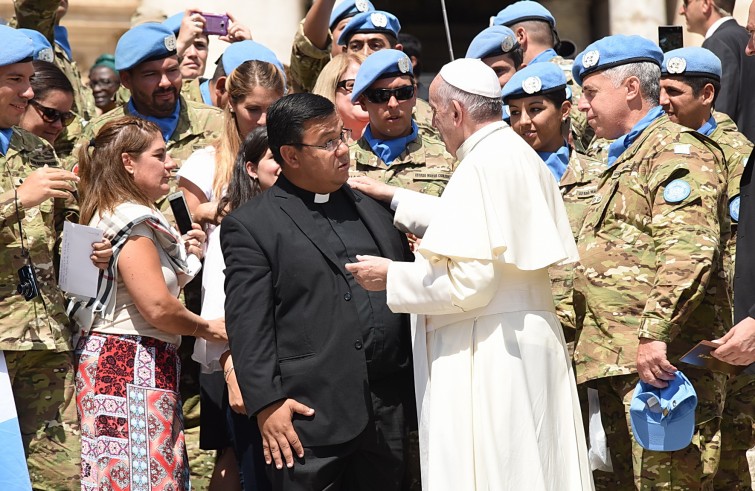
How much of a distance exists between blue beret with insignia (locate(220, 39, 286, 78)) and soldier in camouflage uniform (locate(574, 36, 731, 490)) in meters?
2.09

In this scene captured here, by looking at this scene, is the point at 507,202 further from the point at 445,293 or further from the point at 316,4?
Result: the point at 316,4

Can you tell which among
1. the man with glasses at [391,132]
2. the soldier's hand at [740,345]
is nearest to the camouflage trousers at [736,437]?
the soldier's hand at [740,345]

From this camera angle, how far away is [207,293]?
580cm

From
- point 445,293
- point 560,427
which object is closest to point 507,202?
point 445,293

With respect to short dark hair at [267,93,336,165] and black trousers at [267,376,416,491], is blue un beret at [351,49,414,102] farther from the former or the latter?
black trousers at [267,376,416,491]

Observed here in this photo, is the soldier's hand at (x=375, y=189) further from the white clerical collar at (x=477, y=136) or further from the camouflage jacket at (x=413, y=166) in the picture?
the camouflage jacket at (x=413, y=166)

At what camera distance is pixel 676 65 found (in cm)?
672

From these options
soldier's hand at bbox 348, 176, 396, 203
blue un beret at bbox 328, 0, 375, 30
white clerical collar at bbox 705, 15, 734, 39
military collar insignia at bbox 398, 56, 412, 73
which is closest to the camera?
A: soldier's hand at bbox 348, 176, 396, 203

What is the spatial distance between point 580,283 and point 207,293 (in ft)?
5.54

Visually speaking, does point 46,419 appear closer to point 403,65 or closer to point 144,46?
point 144,46

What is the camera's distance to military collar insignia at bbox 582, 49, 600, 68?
582cm

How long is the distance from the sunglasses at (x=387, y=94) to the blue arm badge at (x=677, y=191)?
5.07 feet

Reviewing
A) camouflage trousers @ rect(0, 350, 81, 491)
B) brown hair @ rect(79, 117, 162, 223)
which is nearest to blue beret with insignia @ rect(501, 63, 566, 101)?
brown hair @ rect(79, 117, 162, 223)

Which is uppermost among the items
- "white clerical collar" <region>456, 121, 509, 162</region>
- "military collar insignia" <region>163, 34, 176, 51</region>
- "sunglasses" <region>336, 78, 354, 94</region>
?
"military collar insignia" <region>163, 34, 176, 51</region>
